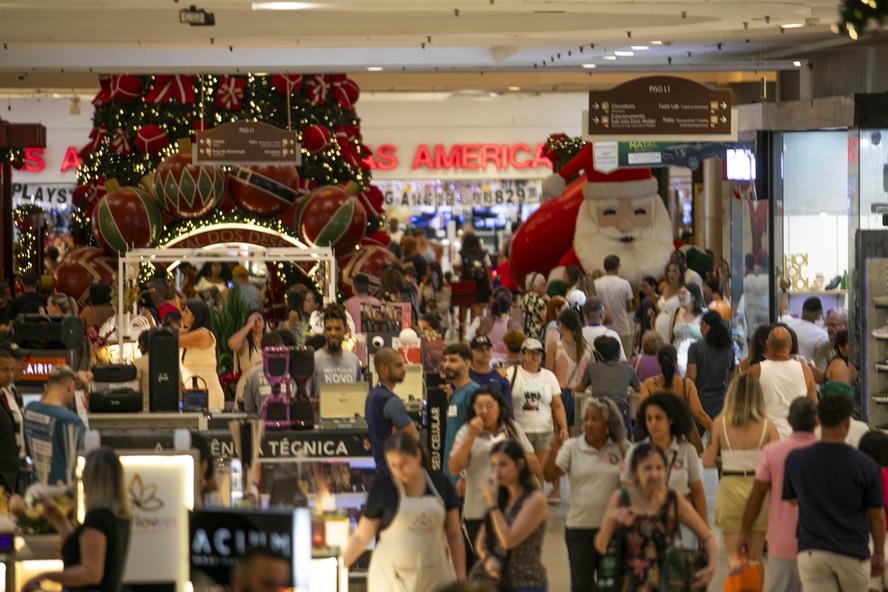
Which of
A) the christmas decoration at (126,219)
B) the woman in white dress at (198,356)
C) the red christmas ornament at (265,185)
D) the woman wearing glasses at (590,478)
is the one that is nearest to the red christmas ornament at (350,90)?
the red christmas ornament at (265,185)

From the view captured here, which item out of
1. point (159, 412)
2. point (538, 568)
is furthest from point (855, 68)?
point (538, 568)

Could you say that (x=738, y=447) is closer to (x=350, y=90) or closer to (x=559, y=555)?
(x=559, y=555)

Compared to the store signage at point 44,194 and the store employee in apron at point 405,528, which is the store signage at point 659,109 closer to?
the store employee in apron at point 405,528

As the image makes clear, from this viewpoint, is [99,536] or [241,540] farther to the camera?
[99,536]

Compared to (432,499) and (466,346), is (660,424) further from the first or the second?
(466,346)

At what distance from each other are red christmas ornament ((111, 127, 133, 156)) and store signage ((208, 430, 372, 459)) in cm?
1216

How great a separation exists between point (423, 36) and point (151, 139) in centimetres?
542

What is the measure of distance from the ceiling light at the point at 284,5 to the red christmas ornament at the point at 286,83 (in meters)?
6.04

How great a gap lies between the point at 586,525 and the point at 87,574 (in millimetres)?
2291

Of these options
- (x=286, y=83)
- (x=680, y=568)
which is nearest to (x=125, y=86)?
(x=286, y=83)

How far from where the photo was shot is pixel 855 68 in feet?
52.2

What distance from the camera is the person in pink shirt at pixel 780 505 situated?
6535 mm

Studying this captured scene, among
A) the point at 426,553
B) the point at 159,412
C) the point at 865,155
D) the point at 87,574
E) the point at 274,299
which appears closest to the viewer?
the point at 87,574

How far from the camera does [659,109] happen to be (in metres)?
13.8
